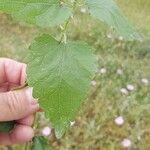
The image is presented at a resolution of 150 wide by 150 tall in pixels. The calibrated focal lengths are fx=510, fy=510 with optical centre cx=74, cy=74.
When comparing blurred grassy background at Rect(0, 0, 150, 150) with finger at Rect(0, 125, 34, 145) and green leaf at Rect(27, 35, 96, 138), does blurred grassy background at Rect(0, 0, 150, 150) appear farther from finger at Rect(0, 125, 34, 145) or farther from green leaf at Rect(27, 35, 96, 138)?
green leaf at Rect(27, 35, 96, 138)

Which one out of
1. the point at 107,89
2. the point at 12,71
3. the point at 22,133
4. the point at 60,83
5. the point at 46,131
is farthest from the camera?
the point at 107,89

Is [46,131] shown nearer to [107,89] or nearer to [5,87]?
[107,89]

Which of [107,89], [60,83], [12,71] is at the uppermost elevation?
[60,83]

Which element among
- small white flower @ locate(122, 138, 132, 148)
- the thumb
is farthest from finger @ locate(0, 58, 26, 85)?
small white flower @ locate(122, 138, 132, 148)

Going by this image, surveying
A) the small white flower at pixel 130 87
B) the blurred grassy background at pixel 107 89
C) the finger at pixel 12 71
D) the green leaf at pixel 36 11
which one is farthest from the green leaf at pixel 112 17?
the small white flower at pixel 130 87

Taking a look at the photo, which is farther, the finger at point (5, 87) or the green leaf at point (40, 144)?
the finger at point (5, 87)

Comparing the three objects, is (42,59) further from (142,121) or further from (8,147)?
(142,121)

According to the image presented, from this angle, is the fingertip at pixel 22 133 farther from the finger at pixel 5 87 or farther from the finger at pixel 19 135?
the finger at pixel 5 87

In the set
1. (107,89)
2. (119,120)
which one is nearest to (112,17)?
(119,120)
